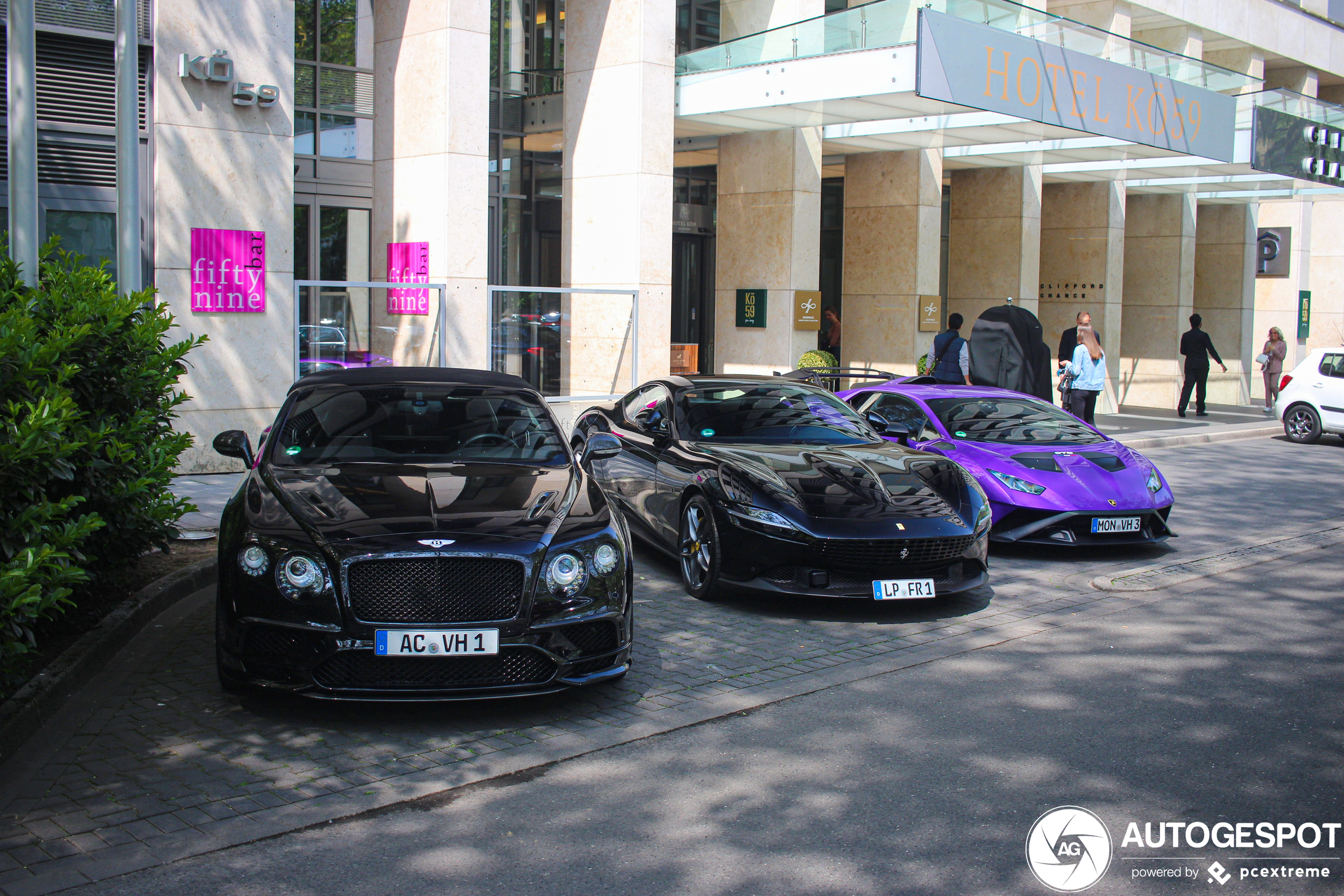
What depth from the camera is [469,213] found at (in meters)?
14.6

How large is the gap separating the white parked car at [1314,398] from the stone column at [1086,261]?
192 inches

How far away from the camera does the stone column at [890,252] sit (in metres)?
21.4

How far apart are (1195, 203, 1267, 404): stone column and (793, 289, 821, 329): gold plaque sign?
1447cm

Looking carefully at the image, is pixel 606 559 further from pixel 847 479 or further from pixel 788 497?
pixel 847 479

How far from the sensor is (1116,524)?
30.9 ft

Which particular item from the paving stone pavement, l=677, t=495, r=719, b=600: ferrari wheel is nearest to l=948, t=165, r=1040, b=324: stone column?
l=677, t=495, r=719, b=600: ferrari wheel

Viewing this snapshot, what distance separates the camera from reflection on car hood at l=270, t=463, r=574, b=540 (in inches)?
211

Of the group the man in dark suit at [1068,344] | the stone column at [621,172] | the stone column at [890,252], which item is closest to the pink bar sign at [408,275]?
the stone column at [621,172]

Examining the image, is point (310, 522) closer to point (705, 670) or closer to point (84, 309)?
point (84, 309)

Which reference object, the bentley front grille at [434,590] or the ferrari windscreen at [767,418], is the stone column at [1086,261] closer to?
the ferrari windscreen at [767,418]

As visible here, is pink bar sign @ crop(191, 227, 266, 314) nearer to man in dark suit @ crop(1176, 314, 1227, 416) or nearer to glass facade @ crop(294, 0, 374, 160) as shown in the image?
glass facade @ crop(294, 0, 374, 160)

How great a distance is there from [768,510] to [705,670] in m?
1.44

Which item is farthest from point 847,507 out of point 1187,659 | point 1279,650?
point 1279,650

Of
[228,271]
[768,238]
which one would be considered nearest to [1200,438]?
[768,238]
